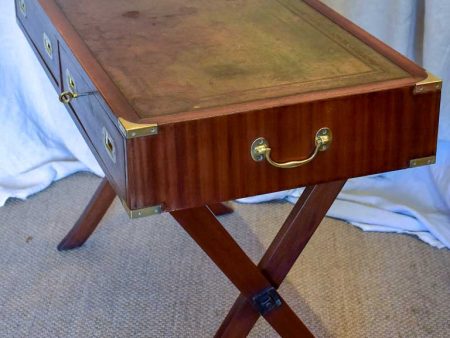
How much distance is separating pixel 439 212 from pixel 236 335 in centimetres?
78

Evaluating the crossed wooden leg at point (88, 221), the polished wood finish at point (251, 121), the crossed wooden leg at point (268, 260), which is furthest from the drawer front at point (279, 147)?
the crossed wooden leg at point (88, 221)

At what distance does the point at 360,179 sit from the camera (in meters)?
1.94

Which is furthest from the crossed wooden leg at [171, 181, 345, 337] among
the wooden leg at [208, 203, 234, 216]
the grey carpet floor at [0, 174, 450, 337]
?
the wooden leg at [208, 203, 234, 216]

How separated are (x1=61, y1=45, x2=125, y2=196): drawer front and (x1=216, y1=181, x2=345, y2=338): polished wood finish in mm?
316

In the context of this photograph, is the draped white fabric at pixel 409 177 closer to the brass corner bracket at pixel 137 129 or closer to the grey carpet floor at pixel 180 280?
the grey carpet floor at pixel 180 280

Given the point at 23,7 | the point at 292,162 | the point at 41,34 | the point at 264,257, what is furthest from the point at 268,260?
the point at 23,7

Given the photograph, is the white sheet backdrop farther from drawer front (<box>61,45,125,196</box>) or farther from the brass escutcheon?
drawer front (<box>61,45,125,196</box>)

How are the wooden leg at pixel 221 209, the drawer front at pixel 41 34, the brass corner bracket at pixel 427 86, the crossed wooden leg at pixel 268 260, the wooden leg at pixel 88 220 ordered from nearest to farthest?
the brass corner bracket at pixel 427 86 → the crossed wooden leg at pixel 268 260 → the drawer front at pixel 41 34 → the wooden leg at pixel 88 220 → the wooden leg at pixel 221 209

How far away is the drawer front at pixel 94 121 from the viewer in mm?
1008

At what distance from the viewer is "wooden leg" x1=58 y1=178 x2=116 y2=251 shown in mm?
1701

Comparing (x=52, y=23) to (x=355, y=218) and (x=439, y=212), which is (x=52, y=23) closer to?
(x=355, y=218)

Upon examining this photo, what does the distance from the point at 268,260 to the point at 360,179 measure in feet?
2.45

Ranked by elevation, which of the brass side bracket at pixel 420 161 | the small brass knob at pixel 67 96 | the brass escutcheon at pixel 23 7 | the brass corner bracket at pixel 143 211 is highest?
the brass escutcheon at pixel 23 7

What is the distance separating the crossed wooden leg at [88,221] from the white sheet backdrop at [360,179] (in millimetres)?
287
